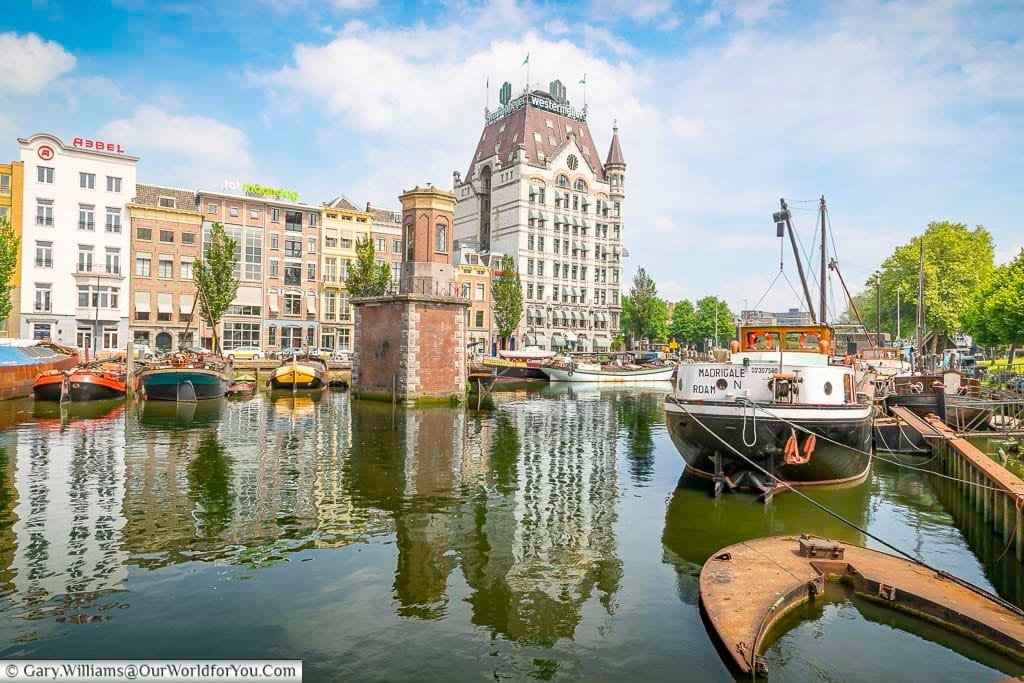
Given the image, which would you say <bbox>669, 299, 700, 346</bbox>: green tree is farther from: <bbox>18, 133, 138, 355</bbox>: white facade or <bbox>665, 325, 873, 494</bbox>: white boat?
<bbox>665, 325, 873, 494</bbox>: white boat

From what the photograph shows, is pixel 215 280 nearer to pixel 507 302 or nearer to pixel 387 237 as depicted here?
pixel 387 237

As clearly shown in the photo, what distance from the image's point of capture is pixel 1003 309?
149 feet

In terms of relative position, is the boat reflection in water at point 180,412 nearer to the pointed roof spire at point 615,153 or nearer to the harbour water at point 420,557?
the harbour water at point 420,557

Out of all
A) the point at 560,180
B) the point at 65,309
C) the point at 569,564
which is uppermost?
the point at 560,180

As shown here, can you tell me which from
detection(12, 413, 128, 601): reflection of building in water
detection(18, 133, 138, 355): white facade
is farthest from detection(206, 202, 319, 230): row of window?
detection(12, 413, 128, 601): reflection of building in water

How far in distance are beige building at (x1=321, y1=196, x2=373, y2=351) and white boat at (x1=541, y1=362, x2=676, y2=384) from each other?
25530 mm

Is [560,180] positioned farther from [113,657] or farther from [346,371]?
[113,657]

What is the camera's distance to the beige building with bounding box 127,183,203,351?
212 ft

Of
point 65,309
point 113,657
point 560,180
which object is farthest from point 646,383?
point 113,657

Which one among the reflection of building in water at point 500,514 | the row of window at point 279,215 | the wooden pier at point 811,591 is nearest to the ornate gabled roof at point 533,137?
the row of window at point 279,215

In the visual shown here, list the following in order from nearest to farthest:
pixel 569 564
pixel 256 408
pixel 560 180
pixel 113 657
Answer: pixel 113 657
pixel 569 564
pixel 256 408
pixel 560 180

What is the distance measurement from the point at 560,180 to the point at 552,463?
7625cm

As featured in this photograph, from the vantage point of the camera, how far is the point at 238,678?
739cm

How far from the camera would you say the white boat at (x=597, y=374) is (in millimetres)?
64500
